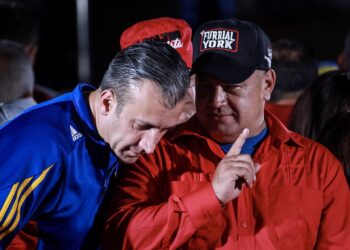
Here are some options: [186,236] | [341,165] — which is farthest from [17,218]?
[341,165]

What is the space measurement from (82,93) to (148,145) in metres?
0.30

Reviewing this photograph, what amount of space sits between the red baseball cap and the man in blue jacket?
0.52 meters

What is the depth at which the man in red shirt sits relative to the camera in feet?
7.48

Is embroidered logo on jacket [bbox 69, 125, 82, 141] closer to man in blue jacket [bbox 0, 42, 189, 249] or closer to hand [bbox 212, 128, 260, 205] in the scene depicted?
man in blue jacket [bbox 0, 42, 189, 249]

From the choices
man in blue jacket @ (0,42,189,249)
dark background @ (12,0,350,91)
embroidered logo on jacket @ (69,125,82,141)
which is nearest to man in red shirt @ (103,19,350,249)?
man in blue jacket @ (0,42,189,249)

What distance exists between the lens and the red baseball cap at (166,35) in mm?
2916

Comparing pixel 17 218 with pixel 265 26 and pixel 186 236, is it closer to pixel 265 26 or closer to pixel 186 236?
pixel 186 236

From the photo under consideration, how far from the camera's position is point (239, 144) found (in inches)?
93.6

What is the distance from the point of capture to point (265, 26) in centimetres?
995

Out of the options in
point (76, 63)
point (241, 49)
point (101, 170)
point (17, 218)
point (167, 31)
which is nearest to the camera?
point (17, 218)

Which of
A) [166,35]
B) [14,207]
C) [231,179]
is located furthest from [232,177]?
[166,35]

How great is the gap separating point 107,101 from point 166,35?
65 centimetres

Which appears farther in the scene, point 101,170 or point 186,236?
point 101,170

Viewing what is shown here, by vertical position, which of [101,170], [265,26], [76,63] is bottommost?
[265,26]
